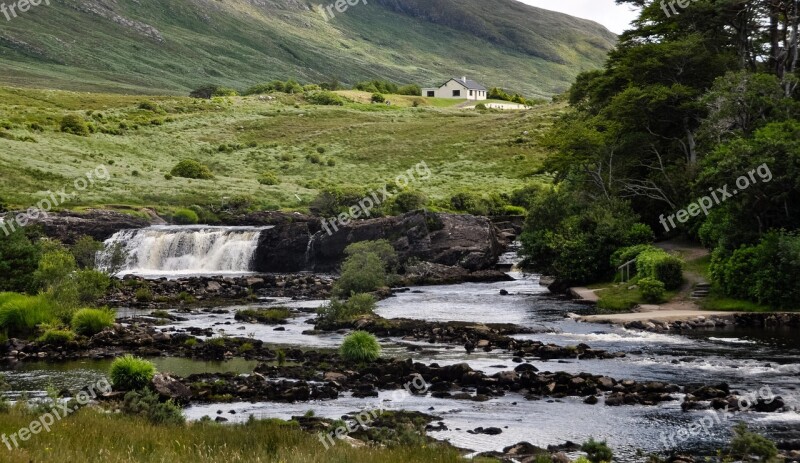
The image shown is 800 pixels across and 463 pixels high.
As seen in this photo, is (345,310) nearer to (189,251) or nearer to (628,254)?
(628,254)

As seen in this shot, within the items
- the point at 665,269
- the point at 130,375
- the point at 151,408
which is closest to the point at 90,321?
the point at 130,375

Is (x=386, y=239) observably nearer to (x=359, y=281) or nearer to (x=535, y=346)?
(x=359, y=281)

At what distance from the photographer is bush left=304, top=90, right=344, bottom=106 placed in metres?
177

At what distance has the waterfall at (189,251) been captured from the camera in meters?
73.8

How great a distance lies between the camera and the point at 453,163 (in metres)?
130

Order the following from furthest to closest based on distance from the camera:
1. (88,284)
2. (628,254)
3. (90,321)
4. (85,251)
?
(85,251)
(628,254)
(88,284)
(90,321)

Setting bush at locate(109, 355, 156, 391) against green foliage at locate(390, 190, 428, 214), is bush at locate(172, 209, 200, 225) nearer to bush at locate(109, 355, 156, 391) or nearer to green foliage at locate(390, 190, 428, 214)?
green foliage at locate(390, 190, 428, 214)

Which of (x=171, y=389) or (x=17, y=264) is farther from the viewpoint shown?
(x=17, y=264)

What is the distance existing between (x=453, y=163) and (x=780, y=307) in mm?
90347

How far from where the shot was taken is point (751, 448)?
1941 cm

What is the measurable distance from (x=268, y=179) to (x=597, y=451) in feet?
302

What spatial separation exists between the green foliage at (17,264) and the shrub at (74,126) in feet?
256

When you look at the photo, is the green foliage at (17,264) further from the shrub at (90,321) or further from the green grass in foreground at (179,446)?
the green grass in foreground at (179,446)

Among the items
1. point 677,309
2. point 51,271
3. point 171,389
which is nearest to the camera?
point 171,389
